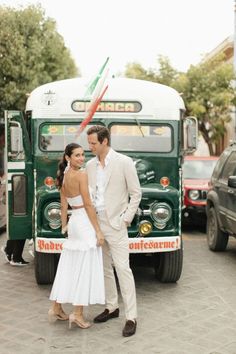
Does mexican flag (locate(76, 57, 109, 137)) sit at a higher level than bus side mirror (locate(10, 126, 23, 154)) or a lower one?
higher

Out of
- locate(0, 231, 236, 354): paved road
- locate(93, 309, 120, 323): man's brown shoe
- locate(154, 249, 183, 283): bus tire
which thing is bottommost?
Answer: locate(0, 231, 236, 354): paved road

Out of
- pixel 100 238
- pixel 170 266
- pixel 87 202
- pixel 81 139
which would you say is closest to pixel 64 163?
pixel 87 202

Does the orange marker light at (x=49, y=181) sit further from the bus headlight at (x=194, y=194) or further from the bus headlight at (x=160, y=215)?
the bus headlight at (x=194, y=194)

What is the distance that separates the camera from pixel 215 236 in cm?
937

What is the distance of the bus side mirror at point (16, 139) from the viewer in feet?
22.4

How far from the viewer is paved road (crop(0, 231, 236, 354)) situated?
4797 millimetres

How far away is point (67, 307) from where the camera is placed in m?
6.05

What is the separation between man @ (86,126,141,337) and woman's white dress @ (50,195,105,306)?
159 millimetres

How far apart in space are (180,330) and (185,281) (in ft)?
6.73

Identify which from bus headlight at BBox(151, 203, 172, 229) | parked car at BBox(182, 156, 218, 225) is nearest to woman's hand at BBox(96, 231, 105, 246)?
bus headlight at BBox(151, 203, 172, 229)

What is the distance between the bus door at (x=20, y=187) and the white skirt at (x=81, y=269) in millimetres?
2178

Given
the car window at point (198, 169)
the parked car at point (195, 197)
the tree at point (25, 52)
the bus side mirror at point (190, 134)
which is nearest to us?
the bus side mirror at point (190, 134)

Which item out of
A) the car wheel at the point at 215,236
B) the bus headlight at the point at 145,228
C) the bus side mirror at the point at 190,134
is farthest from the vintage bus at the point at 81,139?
the car wheel at the point at 215,236

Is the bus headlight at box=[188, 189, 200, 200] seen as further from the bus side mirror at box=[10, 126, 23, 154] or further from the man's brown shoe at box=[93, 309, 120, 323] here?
the man's brown shoe at box=[93, 309, 120, 323]
